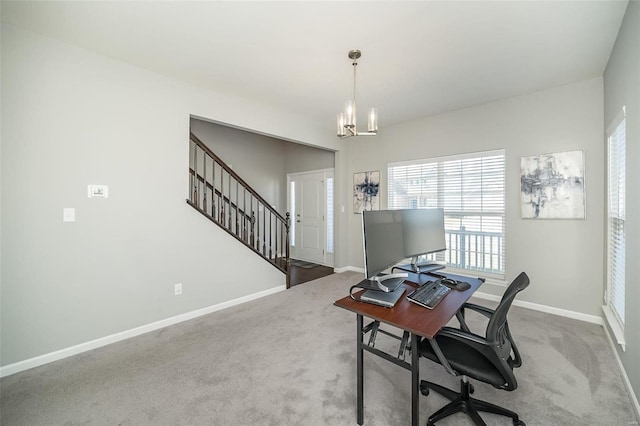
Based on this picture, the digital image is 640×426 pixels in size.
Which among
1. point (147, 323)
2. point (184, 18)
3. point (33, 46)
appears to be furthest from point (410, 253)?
point (33, 46)

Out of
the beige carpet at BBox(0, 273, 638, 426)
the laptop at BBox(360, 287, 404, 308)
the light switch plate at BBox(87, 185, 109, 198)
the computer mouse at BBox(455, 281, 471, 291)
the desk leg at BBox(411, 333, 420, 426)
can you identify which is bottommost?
the beige carpet at BBox(0, 273, 638, 426)

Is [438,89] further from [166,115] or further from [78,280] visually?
[78,280]

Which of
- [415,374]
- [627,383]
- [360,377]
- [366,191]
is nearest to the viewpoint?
[415,374]

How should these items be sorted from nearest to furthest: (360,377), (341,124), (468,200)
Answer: (360,377), (341,124), (468,200)

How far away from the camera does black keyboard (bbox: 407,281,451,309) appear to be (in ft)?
5.20

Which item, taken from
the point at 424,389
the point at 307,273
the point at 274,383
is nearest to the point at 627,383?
the point at 424,389

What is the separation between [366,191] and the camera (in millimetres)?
4906

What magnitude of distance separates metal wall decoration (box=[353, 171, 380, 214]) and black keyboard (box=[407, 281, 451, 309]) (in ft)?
9.61

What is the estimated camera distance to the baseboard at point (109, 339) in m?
2.07

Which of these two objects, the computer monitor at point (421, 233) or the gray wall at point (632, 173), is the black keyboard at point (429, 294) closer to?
the computer monitor at point (421, 233)

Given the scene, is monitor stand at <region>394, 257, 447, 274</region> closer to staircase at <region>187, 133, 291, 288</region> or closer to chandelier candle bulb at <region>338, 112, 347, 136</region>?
chandelier candle bulb at <region>338, 112, 347, 136</region>

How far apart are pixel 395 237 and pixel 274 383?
1.39 metres

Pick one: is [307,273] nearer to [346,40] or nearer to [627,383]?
[346,40]

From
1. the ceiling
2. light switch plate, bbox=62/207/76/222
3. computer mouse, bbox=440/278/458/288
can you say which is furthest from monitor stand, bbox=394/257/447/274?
light switch plate, bbox=62/207/76/222
